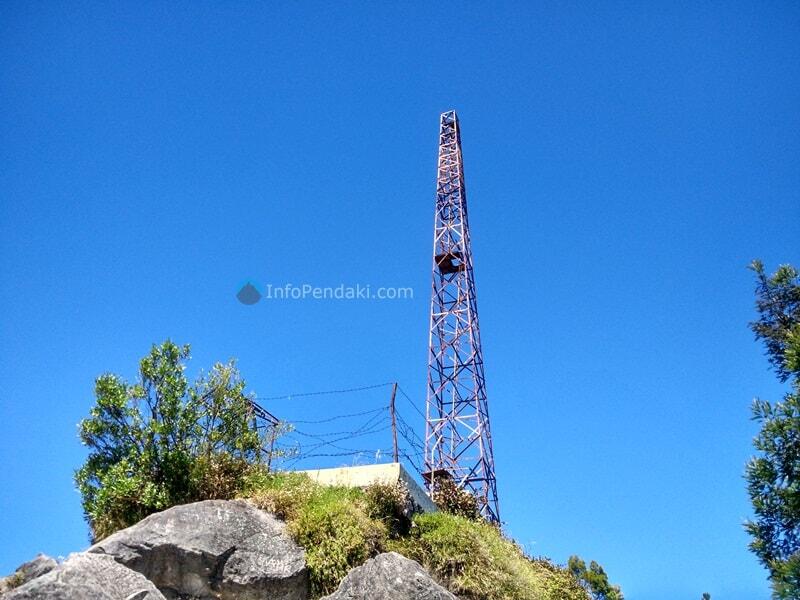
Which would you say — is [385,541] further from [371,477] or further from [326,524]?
[371,477]

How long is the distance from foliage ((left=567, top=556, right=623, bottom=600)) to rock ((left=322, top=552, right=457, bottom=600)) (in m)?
25.3

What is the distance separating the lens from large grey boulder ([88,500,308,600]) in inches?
461

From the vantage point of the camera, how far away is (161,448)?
14.3 meters

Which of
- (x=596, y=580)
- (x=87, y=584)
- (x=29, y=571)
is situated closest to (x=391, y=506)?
(x=29, y=571)

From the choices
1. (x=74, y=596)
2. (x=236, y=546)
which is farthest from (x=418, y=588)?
(x=74, y=596)

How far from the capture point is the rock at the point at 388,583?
11125mm

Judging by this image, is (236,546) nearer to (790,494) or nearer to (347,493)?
(347,493)

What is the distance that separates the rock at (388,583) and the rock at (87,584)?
131 inches

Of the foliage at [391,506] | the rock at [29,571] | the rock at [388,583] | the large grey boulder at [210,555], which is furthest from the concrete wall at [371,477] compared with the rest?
the rock at [29,571]

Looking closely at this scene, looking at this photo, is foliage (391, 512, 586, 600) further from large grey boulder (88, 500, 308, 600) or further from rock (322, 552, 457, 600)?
large grey boulder (88, 500, 308, 600)

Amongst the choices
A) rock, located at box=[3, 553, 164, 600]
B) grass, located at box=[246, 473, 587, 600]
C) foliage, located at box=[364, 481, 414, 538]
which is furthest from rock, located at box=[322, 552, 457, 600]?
rock, located at box=[3, 553, 164, 600]

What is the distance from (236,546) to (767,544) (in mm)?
10223

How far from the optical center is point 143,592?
916cm

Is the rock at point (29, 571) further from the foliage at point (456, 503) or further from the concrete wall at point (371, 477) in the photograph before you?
the foliage at point (456, 503)
